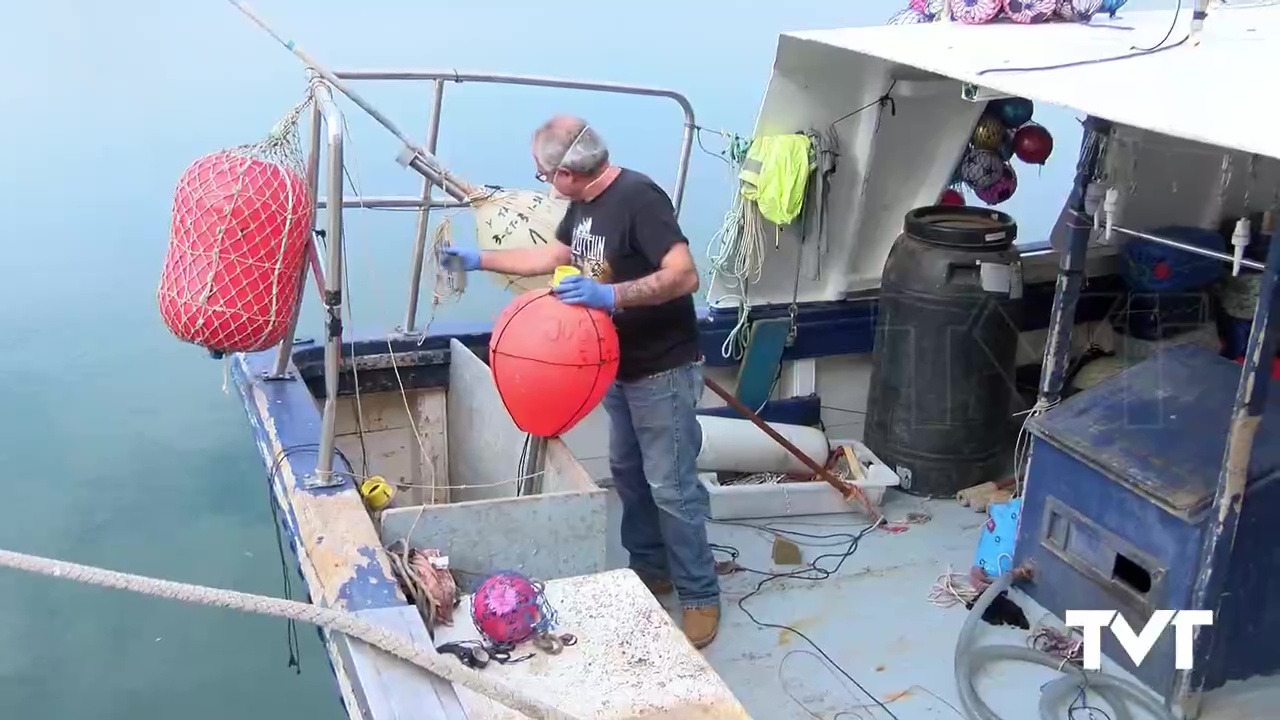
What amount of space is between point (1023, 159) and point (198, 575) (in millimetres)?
4732

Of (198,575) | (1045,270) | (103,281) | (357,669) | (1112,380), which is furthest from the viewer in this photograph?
(103,281)

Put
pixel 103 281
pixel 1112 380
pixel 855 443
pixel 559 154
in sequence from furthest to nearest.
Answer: pixel 103 281 < pixel 855 443 < pixel 1112 380 < pixel 559 154

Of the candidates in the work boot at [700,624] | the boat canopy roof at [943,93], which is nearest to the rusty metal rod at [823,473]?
the boat canopy roof at [943,93]

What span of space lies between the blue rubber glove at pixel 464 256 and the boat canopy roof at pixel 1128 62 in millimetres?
1356

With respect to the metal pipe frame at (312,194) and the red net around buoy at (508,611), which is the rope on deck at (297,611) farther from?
the metal pipe frame at (312,194)

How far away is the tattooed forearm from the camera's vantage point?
2705mm

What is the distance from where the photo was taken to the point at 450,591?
2.35 m

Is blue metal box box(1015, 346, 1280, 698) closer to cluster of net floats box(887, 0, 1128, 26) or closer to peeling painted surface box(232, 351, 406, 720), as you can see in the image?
cluster of net floats box(887, 0, 1128, 26)

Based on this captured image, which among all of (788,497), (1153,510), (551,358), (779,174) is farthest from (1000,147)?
(551,358)

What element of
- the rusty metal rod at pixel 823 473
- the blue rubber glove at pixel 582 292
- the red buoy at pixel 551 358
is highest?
the blue rubber glove at pixel 582 292

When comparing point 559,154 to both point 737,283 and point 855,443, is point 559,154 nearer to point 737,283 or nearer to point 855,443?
point 737,283

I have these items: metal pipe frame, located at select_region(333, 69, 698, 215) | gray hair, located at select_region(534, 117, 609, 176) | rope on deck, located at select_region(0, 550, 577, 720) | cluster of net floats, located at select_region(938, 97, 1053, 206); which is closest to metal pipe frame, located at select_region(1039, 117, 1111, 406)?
cluster of net floats, located at select_region(938, 97, 1053, 206)

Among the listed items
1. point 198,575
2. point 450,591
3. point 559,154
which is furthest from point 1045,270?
point 198,575

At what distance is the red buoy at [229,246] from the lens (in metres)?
2.75
